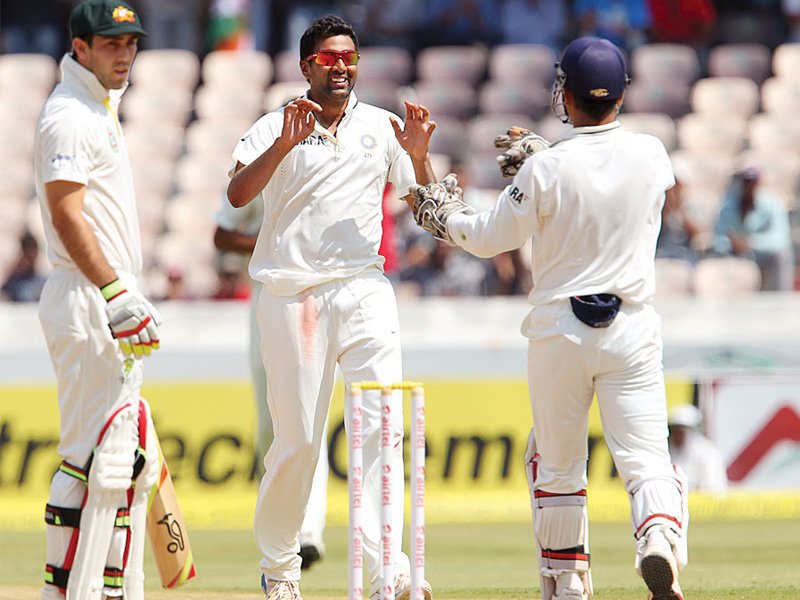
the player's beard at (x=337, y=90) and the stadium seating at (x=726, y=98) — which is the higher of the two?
the player's beard at (x=337, y=90)

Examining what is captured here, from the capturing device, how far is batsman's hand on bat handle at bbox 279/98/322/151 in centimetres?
535

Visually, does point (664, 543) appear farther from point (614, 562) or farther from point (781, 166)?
point (781, 166)

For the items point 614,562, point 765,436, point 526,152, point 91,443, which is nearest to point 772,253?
point 765,436

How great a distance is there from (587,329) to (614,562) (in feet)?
10.4

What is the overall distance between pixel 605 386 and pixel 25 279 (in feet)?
25.1

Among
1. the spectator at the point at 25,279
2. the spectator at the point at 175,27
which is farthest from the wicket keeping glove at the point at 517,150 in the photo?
the spectator at the point at 175,27

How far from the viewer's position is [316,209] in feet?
18.3

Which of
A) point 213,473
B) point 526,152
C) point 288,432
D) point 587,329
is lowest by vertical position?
point 213,473

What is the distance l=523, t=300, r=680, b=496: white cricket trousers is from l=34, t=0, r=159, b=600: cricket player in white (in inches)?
50.4

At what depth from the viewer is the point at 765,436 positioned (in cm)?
1023

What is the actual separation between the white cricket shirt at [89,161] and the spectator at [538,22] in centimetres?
1038

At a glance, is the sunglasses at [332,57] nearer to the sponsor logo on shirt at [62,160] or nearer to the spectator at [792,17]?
the sponsor logo on shirt at [62,160]

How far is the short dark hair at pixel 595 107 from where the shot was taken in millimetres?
5137

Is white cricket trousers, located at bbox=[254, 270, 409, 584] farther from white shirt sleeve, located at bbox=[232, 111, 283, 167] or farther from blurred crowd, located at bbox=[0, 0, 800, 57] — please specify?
blurred crowd, located at bbox=[0, 0, 800, 57]
